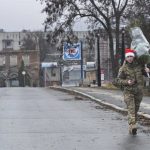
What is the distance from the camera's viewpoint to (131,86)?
13508mm

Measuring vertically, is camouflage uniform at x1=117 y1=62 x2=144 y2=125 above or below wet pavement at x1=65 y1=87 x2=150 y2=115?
above

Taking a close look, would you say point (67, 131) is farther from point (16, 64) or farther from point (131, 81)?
point (16, 64)

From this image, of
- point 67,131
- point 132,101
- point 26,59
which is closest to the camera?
point 132,101

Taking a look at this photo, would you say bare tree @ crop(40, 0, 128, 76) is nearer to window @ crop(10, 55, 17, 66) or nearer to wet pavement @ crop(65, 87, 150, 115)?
wet pavement @ crop(65, 87, 150, 115)

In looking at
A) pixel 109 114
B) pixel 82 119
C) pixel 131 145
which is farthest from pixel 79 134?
pixel 109 114

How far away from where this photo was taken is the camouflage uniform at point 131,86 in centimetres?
1343

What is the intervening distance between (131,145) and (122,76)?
2270 millimetres

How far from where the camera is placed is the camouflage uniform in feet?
44.1

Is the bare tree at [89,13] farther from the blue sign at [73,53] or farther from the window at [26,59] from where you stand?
the window at [26,59]

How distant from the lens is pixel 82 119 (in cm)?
1725

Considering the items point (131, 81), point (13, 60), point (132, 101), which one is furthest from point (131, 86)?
point (13, 60)

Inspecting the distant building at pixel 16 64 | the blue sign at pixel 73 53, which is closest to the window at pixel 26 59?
the distant building at pixel 16 64

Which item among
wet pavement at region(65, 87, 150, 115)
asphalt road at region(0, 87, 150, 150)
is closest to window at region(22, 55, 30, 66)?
wet pavement at region(65, 87, 150, 115)

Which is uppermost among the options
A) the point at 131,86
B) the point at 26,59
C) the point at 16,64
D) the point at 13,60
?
the point at 131,86
